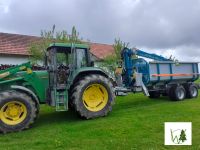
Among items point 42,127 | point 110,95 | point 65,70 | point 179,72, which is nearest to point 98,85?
point 110,95

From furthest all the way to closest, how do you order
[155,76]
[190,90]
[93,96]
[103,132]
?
1. [190,90]
2. [155,76]
3. [93,96]
4. [103,132]

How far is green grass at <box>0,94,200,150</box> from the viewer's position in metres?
6.93

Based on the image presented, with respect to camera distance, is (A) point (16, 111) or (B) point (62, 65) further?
(B) point (62, 65)

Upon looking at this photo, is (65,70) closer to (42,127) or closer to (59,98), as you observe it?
(59,98)

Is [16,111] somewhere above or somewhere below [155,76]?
below

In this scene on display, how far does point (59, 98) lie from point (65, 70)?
1.00 m

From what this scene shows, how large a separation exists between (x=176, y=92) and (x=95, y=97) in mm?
5545

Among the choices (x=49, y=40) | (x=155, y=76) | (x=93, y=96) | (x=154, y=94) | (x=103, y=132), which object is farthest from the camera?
(x=49, y=40)

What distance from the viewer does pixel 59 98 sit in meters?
9.64

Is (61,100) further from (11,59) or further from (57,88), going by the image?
(11,59)

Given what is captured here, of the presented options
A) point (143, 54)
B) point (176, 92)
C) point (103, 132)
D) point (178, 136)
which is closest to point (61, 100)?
point (103, 132)

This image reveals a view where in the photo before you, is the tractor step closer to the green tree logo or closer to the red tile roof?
the green tree logo

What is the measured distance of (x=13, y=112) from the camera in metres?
8.67

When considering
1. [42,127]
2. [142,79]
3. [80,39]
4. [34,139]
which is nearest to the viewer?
[34,139]
